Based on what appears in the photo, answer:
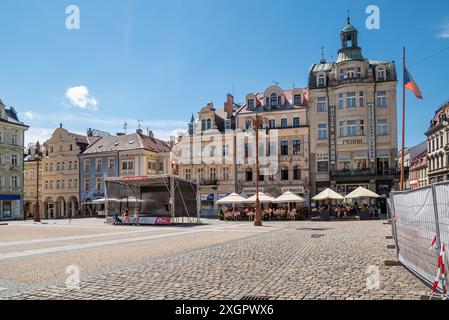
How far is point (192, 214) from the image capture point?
3469 cm

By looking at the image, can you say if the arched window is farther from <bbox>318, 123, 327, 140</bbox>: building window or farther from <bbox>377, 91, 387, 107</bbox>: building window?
<bbox>377, 91, 387, 107</bbox>: building window

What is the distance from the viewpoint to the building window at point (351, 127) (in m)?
44.2

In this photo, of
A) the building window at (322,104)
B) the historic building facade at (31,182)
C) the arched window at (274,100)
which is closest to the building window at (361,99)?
the building window at (322,104)

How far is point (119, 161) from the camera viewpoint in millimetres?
57781

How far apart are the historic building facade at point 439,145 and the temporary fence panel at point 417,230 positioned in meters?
51.7

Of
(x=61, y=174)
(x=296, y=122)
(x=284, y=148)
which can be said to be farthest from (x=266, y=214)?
(x=61, y=174)

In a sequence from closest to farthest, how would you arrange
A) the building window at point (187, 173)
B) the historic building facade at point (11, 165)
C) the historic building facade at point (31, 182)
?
the building window at point (187, 173), the historic building facade at point (11, 165), the historic building facade at point (31, 182)

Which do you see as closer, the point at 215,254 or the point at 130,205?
the point at 215,254

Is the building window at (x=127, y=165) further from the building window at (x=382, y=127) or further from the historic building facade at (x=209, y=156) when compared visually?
the building window at (x=382, y=127)

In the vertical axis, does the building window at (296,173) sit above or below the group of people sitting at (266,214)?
above

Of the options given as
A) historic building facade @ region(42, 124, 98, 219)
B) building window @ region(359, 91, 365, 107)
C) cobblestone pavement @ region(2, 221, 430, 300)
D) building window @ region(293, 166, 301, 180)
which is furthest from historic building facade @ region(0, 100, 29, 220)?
cobblestone pavement @ region(2, 221, 430, 300)

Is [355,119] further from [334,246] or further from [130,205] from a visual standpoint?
[334,246]
